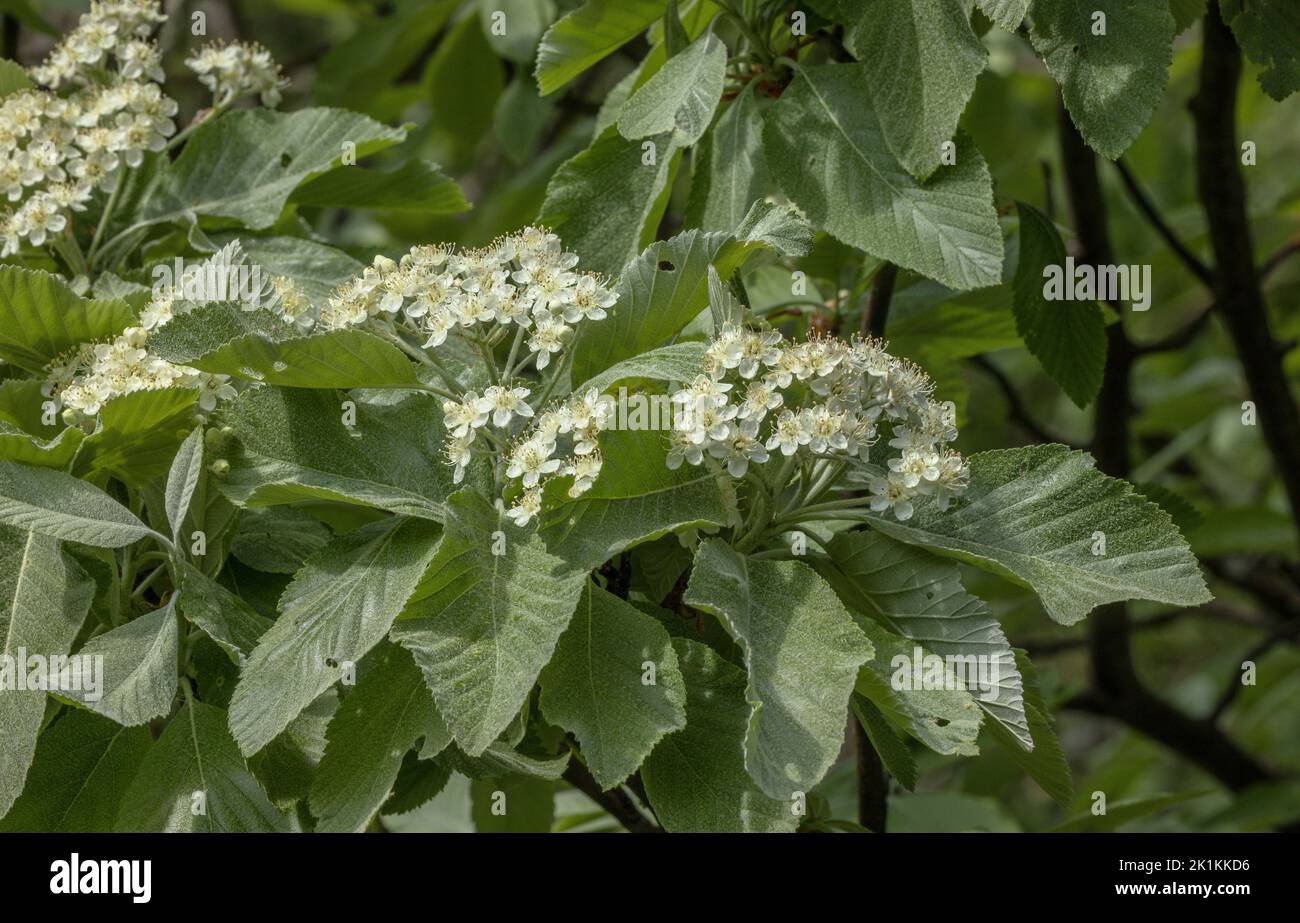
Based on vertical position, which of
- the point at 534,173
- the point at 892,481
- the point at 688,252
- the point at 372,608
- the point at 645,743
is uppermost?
the point at 534,173

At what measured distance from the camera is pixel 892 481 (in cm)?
142

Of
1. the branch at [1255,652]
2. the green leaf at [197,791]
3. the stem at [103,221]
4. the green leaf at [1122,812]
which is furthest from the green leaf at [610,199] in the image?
the branch at [1255,652]

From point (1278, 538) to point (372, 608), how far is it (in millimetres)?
2725

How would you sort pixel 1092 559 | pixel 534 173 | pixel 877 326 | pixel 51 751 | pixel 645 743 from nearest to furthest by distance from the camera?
pixel 645 743 → pixel 1092 559 → pixel 51 751 → pixel 877 326 → pixel 534 173

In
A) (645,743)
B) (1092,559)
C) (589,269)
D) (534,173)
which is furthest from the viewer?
(534,173)

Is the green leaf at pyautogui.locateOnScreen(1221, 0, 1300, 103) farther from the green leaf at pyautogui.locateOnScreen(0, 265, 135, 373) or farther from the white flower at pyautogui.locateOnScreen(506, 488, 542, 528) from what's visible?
the green leaf at pyautogui.locateOnScreen(0, 265, 135, 373)

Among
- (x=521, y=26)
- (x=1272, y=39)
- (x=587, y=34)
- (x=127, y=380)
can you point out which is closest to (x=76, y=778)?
(x=127, y=380)

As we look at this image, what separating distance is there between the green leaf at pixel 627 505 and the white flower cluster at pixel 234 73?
40.5 inches

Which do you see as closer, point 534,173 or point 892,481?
point 892,481

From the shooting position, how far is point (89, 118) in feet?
6.26

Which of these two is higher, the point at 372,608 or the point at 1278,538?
the point at 1278,538

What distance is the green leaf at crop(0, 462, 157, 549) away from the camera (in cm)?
144

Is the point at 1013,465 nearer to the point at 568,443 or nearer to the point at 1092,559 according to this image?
the point at 1092,559

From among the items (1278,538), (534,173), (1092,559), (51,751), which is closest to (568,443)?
(1092,559)
